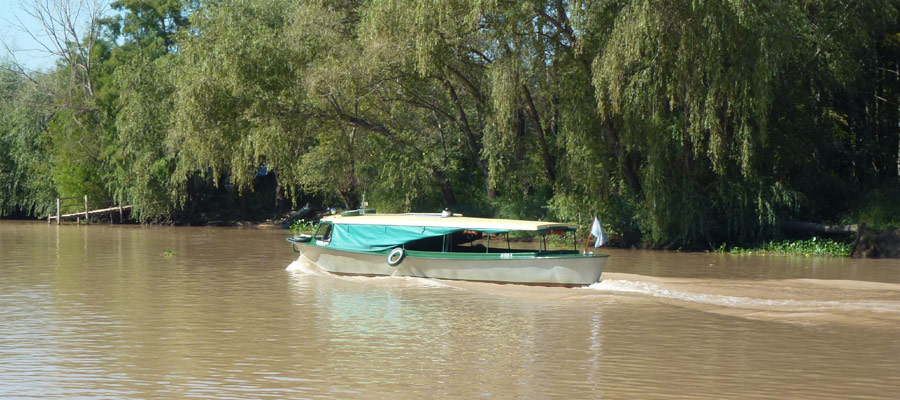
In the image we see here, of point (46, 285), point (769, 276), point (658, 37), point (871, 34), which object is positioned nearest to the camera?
point (46, 285)

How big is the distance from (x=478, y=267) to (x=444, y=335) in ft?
18.9

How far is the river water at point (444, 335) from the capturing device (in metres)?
9.89

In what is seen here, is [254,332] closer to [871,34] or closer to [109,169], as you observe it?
[871,34]

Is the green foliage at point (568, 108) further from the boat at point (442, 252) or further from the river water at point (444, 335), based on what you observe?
the boat at point (442, 252)

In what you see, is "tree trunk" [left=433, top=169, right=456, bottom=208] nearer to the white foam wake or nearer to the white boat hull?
the white boat hull

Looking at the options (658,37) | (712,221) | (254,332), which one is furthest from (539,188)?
(254,332)

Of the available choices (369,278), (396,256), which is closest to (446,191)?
(369,278)

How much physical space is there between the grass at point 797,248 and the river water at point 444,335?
4.67m

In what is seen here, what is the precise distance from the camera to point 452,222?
1950 cm

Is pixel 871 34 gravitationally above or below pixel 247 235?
above

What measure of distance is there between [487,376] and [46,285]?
39.9 feet

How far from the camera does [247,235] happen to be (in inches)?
1436

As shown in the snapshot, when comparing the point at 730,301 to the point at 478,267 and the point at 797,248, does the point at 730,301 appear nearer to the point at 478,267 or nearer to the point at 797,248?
the point at 478,267

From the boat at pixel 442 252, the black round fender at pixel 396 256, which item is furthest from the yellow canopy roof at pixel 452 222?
the black round fender at pixel 396 256
